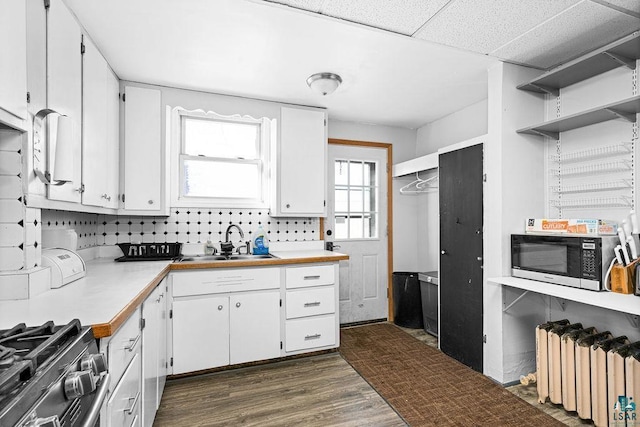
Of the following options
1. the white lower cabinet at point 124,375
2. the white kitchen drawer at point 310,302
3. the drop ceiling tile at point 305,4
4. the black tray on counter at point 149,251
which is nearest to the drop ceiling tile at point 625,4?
the drop ceiling tile at point 305,4

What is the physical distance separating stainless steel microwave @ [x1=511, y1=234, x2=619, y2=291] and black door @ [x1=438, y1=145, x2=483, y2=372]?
30 cm

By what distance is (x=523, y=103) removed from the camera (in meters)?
2.40

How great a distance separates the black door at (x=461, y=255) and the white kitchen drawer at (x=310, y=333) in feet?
3.34

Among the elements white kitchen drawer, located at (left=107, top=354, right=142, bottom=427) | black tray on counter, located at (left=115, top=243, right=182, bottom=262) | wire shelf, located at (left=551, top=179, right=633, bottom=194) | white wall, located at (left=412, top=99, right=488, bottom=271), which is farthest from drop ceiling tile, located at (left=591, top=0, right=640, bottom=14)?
black tray on counter, located at (left=115, top=243, right=182, bottom=262)

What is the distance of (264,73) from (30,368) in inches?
90.2

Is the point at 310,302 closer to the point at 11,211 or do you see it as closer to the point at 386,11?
the point at 11,211

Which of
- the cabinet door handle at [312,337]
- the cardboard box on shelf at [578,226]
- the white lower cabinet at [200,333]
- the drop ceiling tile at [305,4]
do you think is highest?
the drop ceiling tile at [305,4]

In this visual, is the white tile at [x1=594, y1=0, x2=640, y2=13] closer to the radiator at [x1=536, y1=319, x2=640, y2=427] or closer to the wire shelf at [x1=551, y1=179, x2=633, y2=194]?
the wire shelf at [x1=551, y1=179, x2=633, y2=194]

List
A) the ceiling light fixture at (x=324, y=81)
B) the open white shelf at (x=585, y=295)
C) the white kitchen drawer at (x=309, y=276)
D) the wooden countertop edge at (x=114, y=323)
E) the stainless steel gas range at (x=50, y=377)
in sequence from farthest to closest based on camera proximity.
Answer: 1. the white kitchen drawer at (x=309, y=276)
2. the ceiling light fixture at (x=324, y=81)
3. the open white shelf at (x=585, y=295)
4. the wooden countertop edge at (x=114, y=323)
5. the stainless steel gas range at (x=50, y=377)

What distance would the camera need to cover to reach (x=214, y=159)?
3.05 metres

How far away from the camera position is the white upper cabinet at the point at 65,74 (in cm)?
140

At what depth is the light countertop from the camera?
40.7 inches

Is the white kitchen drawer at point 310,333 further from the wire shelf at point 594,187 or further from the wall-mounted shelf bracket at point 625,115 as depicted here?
the wall-mounted shelf bracket at point 625,115

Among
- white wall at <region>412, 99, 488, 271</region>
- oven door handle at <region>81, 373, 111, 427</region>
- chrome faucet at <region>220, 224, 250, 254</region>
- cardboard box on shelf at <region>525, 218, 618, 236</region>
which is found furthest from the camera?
white wall at <region>412, 99, 488, 271</region>
